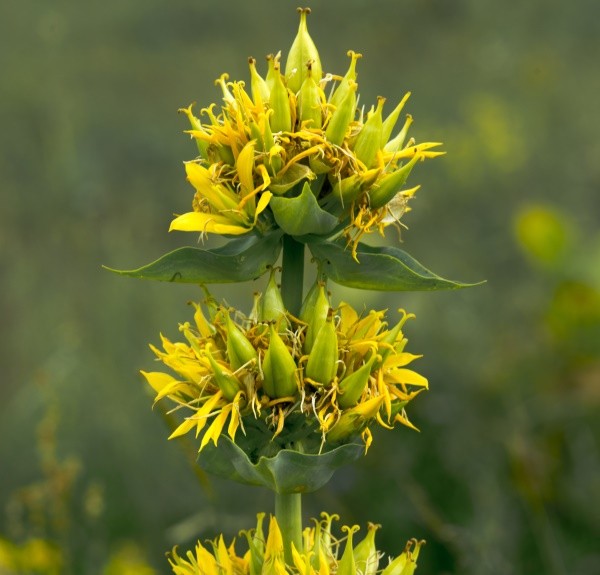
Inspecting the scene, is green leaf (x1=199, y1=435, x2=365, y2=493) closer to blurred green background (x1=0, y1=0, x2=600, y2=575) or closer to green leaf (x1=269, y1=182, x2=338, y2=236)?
green leaf (x1=269, y1=182, x2=338, y2=236)

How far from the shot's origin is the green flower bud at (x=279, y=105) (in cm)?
206

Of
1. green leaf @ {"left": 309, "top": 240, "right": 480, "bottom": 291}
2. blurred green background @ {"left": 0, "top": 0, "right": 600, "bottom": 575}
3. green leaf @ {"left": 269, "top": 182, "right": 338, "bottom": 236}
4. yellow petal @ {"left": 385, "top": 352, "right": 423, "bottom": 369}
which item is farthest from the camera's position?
blurred green background @ {"left": 0, "top": 0, "right": 600, "bottom": 575}

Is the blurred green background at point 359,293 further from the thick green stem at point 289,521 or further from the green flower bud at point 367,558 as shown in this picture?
the thick green stem at point 289,521

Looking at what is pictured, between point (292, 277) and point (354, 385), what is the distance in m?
0.31

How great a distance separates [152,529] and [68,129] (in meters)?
2.23

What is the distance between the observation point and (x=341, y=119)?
2059 millimetres

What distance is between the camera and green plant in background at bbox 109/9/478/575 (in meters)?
2.05

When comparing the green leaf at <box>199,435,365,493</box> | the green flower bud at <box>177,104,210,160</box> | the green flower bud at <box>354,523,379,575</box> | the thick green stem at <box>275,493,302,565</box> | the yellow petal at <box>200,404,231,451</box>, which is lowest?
the green flower bud at <box>354,523,379,575</box>

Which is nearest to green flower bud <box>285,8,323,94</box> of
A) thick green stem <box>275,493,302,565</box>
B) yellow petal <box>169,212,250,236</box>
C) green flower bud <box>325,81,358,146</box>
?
green flower bud <box>325,81,358,146</box>

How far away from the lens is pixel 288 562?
7.46 ft

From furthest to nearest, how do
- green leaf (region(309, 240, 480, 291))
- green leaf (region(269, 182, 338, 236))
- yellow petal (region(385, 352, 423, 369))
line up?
yellow petal (region(385, 352, 423, 369)) < green leaf (region(309, 240, 480, 291)) < green leaf (region(269, 182, 338, 236))

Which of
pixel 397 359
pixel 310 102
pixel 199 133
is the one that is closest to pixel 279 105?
pixel 310 102

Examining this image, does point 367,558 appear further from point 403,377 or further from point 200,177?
point 200,177

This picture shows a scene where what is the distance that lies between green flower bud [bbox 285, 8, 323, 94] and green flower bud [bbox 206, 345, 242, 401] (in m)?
0.63
